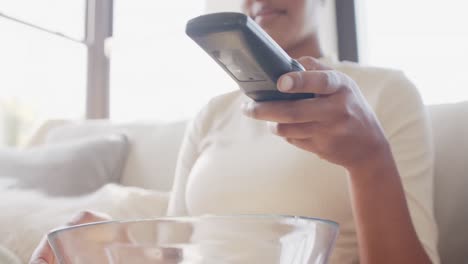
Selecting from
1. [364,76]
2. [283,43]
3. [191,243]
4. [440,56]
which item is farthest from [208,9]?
[191,243]

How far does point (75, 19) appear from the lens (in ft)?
8.00

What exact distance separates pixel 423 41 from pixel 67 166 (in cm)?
113

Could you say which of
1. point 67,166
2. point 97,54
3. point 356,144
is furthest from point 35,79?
point 356,144

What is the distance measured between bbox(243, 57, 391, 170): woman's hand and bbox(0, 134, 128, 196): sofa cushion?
33.4 inches

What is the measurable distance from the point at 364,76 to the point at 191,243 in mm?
531

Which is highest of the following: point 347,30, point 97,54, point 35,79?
point 347,30

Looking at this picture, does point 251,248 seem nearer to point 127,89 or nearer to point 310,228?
point 310,228

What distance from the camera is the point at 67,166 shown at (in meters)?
1.26

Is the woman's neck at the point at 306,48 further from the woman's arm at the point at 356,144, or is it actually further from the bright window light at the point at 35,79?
the bright window light at the point at 35,79

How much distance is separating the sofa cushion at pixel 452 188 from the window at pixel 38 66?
1670 millimetres

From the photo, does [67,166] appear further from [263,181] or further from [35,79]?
[35,79]

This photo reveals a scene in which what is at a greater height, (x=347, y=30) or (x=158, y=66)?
(x=347, y=30)

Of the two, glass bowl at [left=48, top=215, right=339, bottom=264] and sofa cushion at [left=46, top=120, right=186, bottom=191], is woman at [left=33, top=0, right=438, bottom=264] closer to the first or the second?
glass bowl at [left=48, top=215, right=339, bottom=264]

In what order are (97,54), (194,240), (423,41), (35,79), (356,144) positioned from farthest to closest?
1. (97,54)
2. (35,79)
3. (423,41)
4. (356,144)
5. (194,240)
